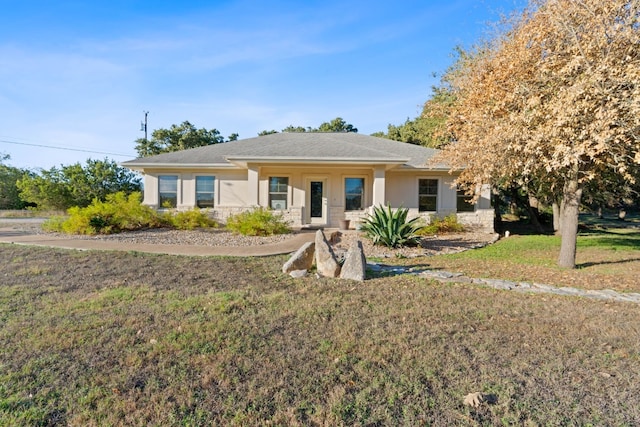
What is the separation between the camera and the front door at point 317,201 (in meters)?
15.0

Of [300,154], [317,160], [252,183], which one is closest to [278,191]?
[252,183]

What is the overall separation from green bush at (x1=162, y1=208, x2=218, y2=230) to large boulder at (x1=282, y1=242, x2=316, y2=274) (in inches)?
292

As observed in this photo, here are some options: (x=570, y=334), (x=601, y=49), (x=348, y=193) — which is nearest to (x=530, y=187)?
(x=348, y=193)

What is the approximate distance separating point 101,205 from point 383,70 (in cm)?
1210

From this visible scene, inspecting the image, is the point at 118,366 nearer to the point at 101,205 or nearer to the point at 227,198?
the point at 101,205

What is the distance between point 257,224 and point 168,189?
603cm

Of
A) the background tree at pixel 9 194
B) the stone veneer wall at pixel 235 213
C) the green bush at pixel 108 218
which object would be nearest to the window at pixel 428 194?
the stone veneer wall at pixel 235 213

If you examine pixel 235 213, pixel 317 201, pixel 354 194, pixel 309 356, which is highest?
pixel 354 194

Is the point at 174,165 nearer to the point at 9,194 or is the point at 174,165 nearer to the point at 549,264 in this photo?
the point at 549,264

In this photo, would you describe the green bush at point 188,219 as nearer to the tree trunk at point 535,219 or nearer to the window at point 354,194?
the window at point 354,194

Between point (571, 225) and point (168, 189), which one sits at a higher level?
point (168, 189)

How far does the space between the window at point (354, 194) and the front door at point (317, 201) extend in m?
1.00

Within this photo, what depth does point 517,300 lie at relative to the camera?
16.5 feet

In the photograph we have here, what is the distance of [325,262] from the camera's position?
6.42 m
